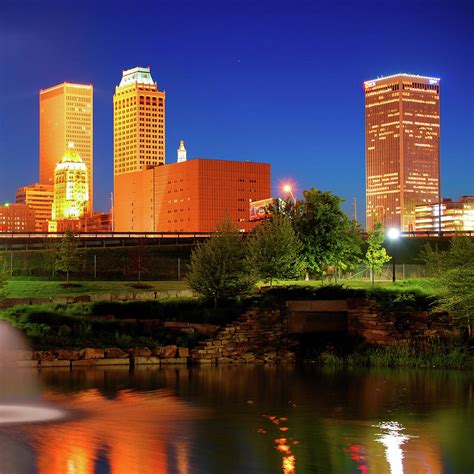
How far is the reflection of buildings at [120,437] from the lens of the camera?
1945 cm

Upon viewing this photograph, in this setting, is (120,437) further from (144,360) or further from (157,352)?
(157,352)

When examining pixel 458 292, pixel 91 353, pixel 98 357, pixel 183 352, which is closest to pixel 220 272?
pixel 183 352

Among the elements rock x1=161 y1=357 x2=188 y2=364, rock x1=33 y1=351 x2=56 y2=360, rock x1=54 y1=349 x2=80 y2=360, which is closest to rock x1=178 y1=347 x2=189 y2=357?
rock x1=161 y1=357 x2=188 y2=364

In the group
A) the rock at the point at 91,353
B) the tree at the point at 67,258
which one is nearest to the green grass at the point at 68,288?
the tree at the point at 67,258

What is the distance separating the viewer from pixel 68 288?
194ft

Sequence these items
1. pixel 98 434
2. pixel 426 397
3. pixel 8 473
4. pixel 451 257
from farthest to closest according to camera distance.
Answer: pixel 451 257
pixel 426 397
pixel 98 434
pixel 8 473

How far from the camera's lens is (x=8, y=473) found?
18719mm

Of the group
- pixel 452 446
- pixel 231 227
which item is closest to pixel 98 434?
pixel 452 446

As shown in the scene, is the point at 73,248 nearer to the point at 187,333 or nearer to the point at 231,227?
the point at 231,227

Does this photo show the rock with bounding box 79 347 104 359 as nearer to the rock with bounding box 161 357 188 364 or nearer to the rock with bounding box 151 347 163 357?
the rock with bounding box 151 347 163 357

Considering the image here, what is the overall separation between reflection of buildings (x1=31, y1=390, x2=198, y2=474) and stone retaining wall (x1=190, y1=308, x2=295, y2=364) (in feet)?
41.0

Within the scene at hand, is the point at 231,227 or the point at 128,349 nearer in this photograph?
the point at 128,349

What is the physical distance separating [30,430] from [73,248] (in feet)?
149

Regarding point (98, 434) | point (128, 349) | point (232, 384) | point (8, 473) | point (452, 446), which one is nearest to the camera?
point (8, 473)
